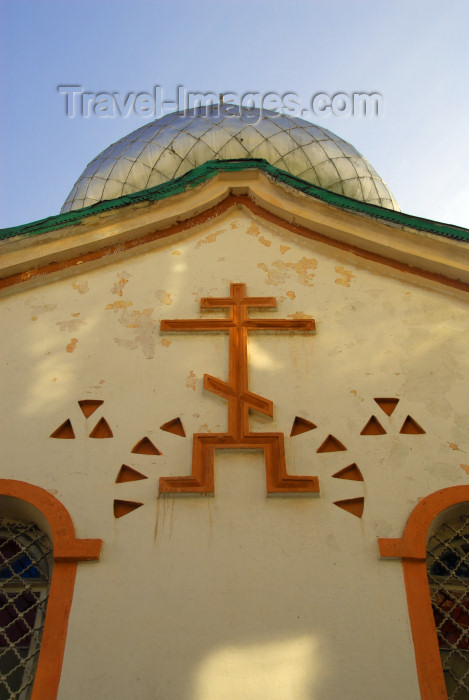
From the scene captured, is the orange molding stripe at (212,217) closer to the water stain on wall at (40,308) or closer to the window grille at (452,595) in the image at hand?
the water stain on wall at (40,308)

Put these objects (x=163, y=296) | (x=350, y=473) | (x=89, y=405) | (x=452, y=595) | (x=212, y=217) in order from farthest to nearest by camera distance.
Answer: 1. (x=212, y=217)
2. (x=163, y=296)
3. (x=89, y=405)
4. (x=350, y=473)
5. (x=452, y=595)

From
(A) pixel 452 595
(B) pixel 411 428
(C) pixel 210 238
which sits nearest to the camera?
(A) pixel 452 595

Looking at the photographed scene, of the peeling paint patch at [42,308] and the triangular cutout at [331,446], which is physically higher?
the peeling paint patch at [42,308]

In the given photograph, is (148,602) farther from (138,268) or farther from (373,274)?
(373,274)

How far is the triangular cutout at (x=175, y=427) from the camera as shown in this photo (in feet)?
11.4

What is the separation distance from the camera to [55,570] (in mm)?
3045

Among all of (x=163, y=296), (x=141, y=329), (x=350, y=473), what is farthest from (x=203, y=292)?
(x=350, y=473)

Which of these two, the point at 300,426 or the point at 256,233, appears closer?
the point at 300,426

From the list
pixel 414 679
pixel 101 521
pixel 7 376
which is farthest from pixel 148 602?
pixel 7 376

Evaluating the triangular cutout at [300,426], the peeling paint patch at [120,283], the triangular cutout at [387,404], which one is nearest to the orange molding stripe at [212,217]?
the peeling paint patch at [120,283]

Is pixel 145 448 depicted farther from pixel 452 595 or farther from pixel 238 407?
pixel 452 595

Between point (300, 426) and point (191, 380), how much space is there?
66cm

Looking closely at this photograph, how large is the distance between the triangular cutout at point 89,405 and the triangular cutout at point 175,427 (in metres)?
0.39

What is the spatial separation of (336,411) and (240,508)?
29.9 inches
